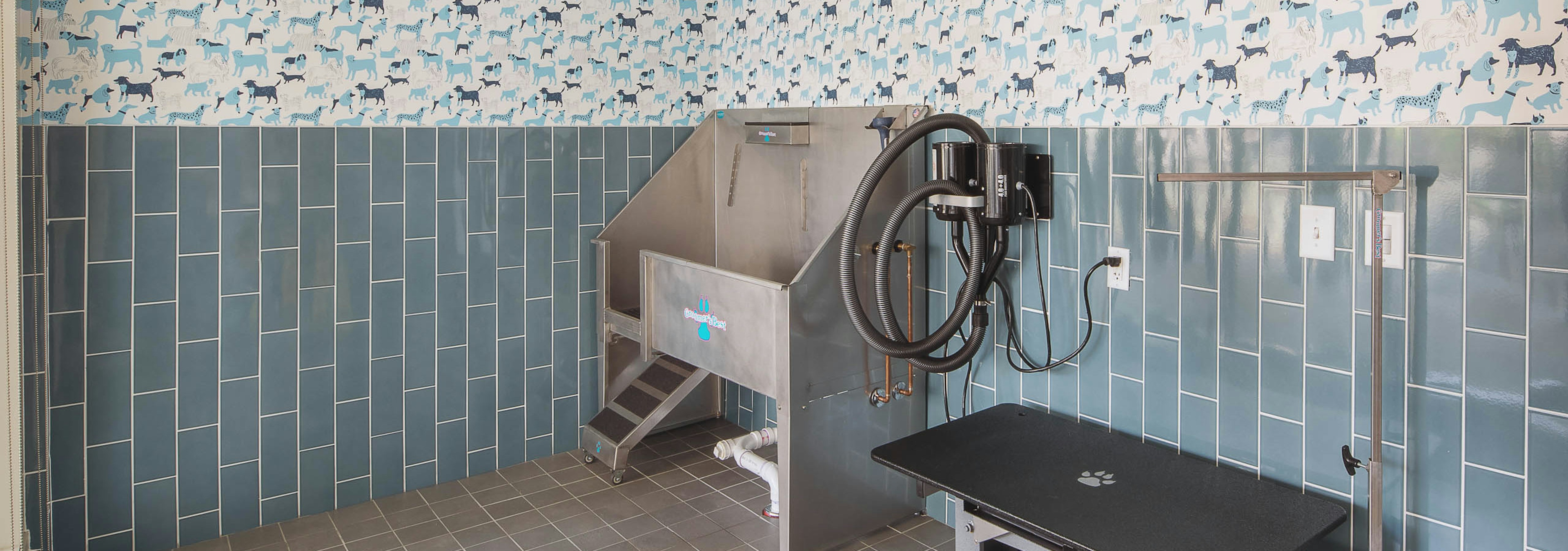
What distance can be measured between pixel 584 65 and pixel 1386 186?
8.39ft

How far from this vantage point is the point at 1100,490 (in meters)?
2.09

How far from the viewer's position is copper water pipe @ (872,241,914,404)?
2.88 metres

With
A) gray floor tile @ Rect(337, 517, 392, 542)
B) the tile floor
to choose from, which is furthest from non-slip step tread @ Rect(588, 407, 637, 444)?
gray floor tile @ Rect(337, 517, 392, 542)

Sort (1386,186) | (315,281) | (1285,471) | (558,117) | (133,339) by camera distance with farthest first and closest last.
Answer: (558,117) → (315,281) → (133,339) → (1285,471) → (1386,186)

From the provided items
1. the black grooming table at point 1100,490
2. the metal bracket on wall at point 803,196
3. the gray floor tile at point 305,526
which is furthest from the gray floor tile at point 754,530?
the gray floor tile at point 305,526

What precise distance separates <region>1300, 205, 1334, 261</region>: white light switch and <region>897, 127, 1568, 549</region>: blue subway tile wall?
0.06 ft

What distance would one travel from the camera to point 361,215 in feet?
10.1

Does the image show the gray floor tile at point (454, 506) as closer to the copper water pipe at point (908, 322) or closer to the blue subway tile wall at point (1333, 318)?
the copper water pipe at point (908, 322)

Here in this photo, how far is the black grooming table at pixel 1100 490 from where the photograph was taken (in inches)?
73.2

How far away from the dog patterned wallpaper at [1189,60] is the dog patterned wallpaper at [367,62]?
0.57m

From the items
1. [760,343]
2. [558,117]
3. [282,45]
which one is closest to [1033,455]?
[760,343]

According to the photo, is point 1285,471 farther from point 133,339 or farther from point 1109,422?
point 133,339

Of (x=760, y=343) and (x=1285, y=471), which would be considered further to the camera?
(x=760, y=343)

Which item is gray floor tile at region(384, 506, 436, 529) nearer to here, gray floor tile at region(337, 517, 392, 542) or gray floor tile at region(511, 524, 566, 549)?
gray floor tile at region(337, 517, 392, 542)
